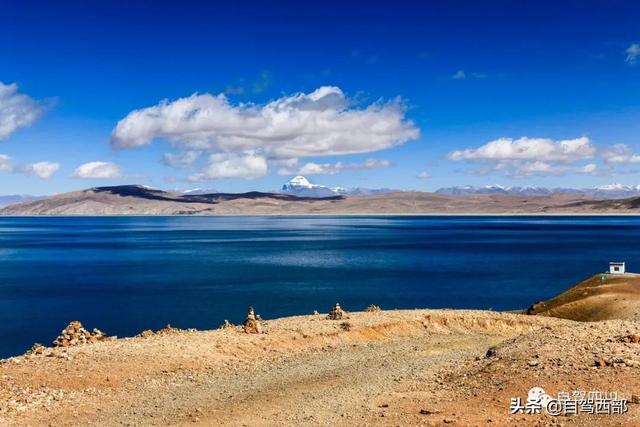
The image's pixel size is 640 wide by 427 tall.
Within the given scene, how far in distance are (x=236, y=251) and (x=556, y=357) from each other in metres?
120

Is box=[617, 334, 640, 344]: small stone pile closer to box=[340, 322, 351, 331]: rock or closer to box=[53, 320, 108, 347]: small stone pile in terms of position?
box=[340, 322, 351, 331]: rock

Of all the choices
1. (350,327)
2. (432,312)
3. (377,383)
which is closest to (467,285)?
(432,312)

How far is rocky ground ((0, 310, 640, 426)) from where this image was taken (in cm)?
1978

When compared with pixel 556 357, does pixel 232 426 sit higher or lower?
lower

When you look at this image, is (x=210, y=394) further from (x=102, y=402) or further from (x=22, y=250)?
(x=22, y=250)

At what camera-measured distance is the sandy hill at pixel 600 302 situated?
43656 mm

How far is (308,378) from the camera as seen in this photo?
25250 mm

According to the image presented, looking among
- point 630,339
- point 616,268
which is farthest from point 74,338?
point 616,268

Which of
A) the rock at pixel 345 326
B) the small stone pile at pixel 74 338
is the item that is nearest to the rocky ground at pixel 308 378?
the rock at pixel 345 326

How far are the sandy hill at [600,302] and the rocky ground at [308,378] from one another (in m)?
16.1

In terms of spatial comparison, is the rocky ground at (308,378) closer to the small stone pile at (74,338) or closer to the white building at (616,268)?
the small stone pile at (74,338)

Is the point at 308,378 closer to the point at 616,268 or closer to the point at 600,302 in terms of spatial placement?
the point at 600,302

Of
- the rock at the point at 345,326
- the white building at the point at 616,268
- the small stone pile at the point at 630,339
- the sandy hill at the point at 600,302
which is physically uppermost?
the small stone pile at the point at 630,339

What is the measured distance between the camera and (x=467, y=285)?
266 ft
